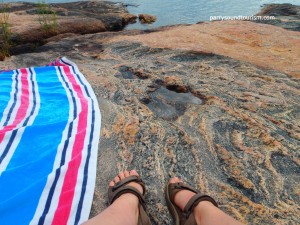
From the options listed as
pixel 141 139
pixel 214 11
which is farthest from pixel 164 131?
pixel 214 11

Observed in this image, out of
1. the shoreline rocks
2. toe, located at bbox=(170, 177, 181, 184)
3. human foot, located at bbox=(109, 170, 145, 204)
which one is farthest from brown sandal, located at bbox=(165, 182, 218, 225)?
the shoreline rocks

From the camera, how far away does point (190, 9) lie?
12.2 m

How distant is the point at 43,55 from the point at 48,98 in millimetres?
2077

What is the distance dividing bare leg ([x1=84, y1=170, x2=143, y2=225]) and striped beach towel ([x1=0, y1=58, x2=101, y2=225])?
0.79 ft

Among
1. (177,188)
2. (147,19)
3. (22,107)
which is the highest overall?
(22,107)

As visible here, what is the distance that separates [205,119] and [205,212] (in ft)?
4.03

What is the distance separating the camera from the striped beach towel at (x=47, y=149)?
6.22 feet

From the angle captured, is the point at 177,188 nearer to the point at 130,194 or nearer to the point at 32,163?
the point at 130,194

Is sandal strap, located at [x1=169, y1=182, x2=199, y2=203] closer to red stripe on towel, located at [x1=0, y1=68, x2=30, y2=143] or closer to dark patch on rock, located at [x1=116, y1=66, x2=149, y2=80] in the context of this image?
red stripe on towel, located at [x1=0, y1=68, x2=30, y2=143]

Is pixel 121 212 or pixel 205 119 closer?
pixel 121 212

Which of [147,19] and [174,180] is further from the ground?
[174,180]

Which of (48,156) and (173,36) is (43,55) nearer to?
(173,36)

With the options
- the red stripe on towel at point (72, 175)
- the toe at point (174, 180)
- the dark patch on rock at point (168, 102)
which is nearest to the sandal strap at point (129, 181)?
the toe at point (174, 180)

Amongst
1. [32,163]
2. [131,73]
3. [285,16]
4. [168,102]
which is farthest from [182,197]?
[285,16]
